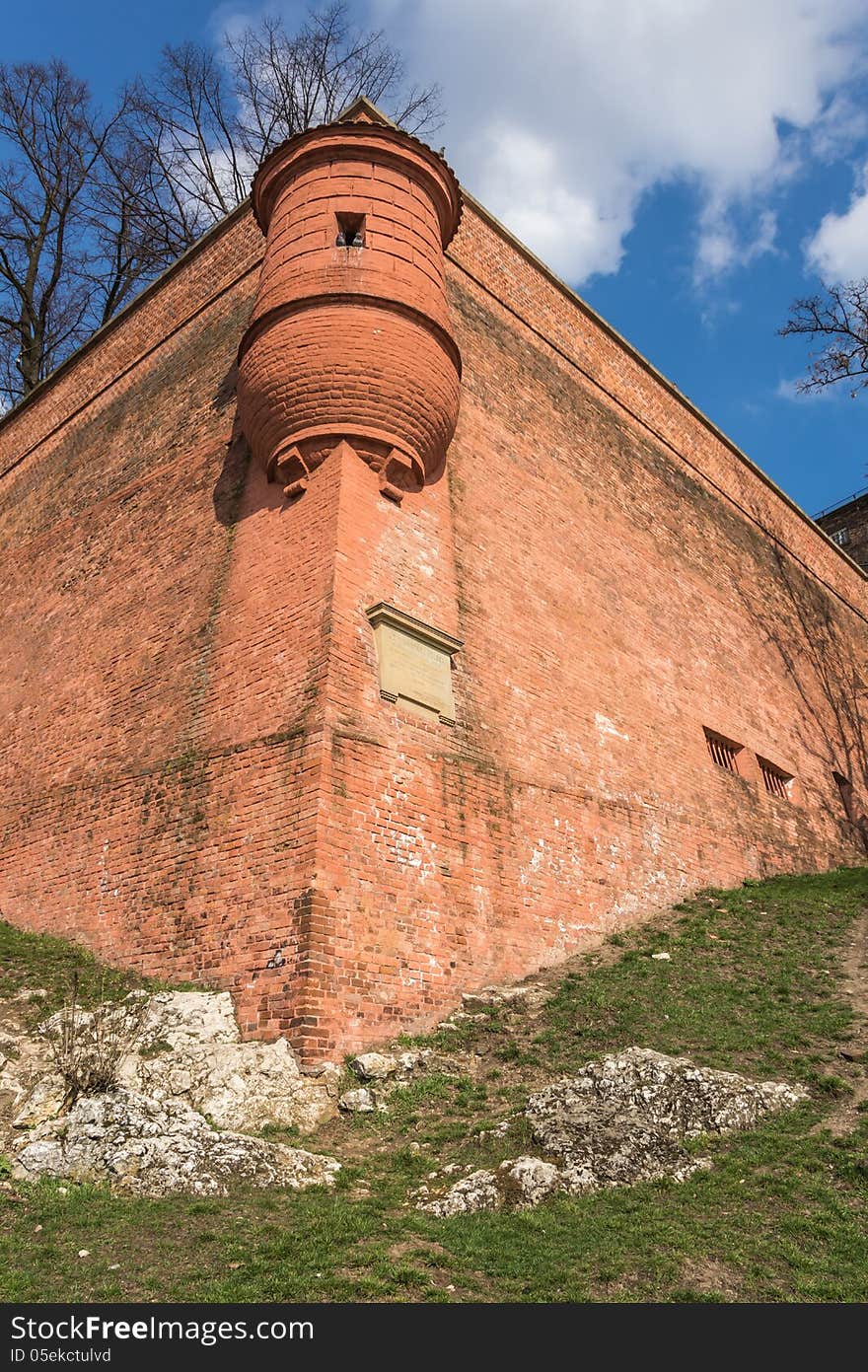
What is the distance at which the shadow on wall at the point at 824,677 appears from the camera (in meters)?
17.4

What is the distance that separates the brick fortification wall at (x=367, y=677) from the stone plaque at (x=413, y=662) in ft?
0.57

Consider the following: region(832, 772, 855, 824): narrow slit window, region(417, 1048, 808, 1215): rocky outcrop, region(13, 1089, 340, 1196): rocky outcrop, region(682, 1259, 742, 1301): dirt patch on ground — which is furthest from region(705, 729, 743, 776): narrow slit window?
region(682, 1259, 742, 1301): dirt patch on ground

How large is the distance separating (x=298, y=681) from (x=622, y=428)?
9.12 m

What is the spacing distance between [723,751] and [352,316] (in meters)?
8.10

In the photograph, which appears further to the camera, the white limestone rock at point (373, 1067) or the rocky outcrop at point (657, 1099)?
the white limestone rock at point (373, 1067)

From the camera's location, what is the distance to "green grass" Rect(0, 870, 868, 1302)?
4180 mm

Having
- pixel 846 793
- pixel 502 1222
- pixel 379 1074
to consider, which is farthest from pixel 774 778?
pixel 502 1222

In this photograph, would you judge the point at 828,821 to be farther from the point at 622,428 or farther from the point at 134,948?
the point at 134,948

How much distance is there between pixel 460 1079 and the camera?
23.0 ft

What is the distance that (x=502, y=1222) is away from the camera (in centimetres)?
502

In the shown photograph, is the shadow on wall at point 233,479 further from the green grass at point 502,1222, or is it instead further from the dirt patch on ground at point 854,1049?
the dirt patch on ground at point 854,1049

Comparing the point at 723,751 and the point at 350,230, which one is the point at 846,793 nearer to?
the point at 723,751

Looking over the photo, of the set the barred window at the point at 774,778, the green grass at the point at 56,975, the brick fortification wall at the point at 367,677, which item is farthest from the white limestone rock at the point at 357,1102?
the barred window at the point at 774,778

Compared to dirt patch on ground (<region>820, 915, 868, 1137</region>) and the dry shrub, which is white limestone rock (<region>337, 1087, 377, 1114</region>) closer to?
the dry shrub
